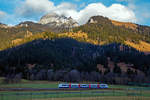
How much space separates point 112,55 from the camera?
185 meters

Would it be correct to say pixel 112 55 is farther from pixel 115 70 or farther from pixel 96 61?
pixel 115 70

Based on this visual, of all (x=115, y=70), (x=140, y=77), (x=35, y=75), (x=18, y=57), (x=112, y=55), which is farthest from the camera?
(x=112, y=55)

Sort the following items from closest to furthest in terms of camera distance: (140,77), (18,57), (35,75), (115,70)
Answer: (140,77), (35,75), (115,70), (18,57)

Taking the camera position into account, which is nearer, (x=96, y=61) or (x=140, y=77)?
(x=140, y=77)

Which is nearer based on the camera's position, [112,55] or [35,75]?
[35,75]

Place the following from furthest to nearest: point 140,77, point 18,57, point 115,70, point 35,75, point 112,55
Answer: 1. point 112,55
2. point 18,57
3. point 115,70
4. point 35,75
5. point 140,77

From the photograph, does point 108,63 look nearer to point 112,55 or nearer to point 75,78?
point 112,55

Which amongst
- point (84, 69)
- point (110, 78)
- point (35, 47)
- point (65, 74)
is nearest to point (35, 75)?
point (65, 74)

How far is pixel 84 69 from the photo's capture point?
14212 centimetres

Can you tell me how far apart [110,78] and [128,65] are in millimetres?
52892

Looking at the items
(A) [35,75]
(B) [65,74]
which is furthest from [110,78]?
(A) [35,75]

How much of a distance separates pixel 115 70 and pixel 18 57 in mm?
74133

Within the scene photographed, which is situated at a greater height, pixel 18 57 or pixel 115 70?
pixel 18 57

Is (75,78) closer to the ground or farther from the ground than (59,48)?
closer to the ground
